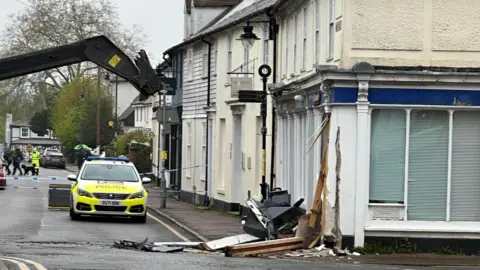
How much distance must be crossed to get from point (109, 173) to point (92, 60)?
42.8 feet

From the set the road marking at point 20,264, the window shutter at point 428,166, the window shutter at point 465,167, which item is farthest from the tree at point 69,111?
the road marking at point 20,264

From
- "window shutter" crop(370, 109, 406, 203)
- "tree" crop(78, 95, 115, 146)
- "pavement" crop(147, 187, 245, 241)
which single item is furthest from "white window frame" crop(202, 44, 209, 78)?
"tree" crop(78, 95, 115, 146)

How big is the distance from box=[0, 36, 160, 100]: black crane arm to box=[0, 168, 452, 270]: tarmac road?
2869mm

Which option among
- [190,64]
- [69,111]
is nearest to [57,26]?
[69,111]

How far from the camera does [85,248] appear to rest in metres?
20.0

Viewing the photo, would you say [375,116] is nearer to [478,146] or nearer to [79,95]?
[478,146]

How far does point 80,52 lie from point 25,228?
8.95 metres

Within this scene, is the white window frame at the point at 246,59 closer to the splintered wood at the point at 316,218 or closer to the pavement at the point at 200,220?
the pavement at the point at 200,220

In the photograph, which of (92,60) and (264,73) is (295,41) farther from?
(92,60)

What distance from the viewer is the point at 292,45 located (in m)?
27.5

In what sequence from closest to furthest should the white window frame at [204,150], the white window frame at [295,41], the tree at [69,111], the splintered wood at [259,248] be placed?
the splintered wood at [259,248] < the white window frame at [295,41] < the white window frame at [204,150] < the tree at [69,111]

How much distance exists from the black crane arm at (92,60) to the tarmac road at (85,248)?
2.87m

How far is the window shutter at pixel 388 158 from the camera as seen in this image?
67.5 feet

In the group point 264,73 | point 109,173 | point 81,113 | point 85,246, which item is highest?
point 264,73
